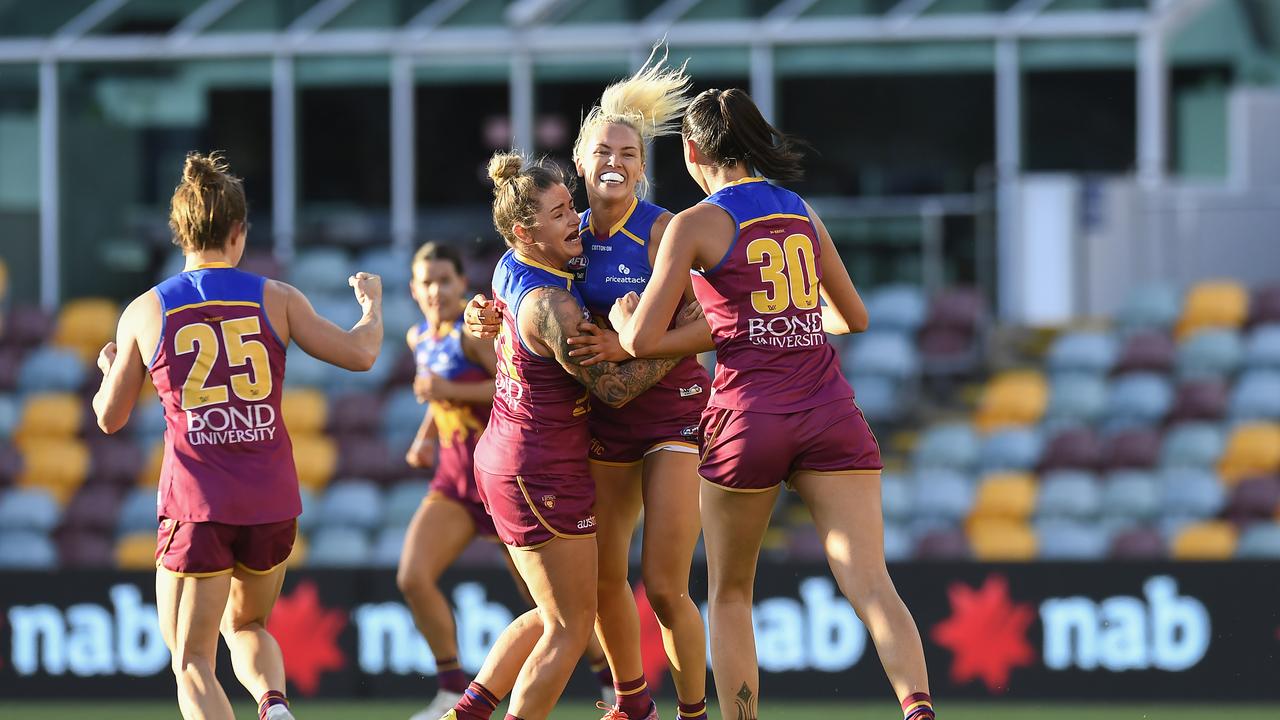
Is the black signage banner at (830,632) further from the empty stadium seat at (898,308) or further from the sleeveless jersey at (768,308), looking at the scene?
the sleeveless jersey at (768,308)

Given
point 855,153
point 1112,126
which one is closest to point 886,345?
point 855,153

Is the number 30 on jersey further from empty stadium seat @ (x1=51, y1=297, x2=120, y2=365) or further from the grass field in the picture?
empty stadium seat @ (x1=51, y1=297, x2=120, y2=365)

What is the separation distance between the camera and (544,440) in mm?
5535

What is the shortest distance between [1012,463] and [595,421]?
6.55m

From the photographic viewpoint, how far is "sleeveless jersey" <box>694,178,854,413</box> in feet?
17.5

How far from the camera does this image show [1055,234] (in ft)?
41.9

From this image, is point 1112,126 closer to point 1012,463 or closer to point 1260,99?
point 1260,99

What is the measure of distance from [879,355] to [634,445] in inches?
262

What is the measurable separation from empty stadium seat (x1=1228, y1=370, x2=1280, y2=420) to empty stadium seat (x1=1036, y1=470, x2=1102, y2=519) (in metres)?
1.21

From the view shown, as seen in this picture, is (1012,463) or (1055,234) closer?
(1012,463)

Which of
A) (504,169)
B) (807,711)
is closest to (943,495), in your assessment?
(807,711)

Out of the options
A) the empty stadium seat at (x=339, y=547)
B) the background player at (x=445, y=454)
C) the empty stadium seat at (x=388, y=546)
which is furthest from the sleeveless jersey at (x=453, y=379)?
the empty stadium seat at (x=339, y=547)

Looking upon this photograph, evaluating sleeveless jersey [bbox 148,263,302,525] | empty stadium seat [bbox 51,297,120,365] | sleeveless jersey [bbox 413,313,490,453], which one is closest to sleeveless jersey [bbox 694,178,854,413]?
sleeveless jersey [bbox 148,263,302,525]

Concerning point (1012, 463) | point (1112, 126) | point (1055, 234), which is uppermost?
point (1112, 126)
